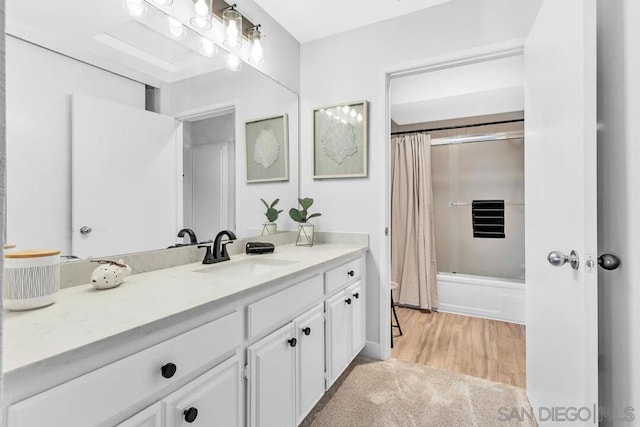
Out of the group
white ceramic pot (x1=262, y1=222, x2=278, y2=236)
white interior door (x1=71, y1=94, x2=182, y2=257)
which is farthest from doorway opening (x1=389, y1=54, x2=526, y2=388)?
white interior door (x1=71, y1=94, x2=182, y2=257)

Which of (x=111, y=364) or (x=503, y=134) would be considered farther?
(x=503, y=134)

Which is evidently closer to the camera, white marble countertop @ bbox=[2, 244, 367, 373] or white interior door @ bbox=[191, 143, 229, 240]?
white marble countertop @ bbox=[2, 244, 367, 373]

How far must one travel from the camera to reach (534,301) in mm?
1591

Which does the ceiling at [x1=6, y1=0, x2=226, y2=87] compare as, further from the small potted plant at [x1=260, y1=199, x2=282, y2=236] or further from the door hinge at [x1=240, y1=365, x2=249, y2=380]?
the door hinge at [x1=240, y1=365, x2=249, y2=380]

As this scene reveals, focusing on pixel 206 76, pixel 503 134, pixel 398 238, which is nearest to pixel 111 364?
pixel 206 76

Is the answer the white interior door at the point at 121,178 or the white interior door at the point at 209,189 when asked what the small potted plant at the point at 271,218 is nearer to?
the white interior door at the point at 209,189

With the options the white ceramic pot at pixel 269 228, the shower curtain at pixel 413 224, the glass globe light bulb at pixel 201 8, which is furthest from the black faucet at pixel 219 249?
the shower curtain at pixel 413 224

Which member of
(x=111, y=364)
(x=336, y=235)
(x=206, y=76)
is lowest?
(x=111, y=364)

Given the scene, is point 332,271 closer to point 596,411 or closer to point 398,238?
point 596,411

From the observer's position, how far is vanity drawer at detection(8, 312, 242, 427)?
1.94 feet


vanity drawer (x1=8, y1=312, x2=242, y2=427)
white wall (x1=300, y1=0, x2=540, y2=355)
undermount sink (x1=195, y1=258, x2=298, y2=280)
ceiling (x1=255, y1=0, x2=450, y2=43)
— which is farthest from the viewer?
ceiling (x1=255, y1=0, x2=450, y2=43)

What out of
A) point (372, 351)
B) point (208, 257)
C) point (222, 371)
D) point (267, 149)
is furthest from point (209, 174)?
point (372, 351)

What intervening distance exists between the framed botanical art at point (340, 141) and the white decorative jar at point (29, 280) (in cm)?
179

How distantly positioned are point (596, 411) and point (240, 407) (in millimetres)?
1140
